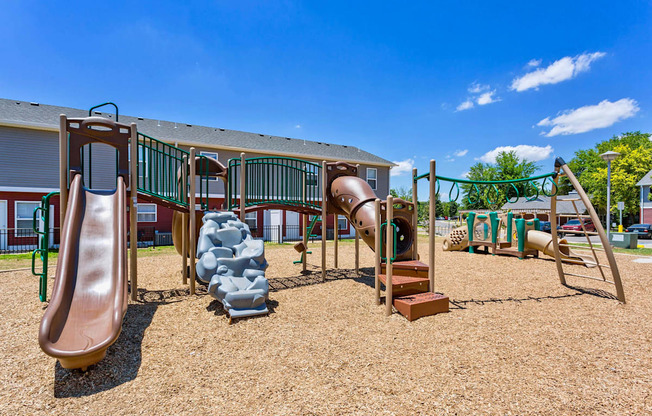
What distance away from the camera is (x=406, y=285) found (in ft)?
16.8

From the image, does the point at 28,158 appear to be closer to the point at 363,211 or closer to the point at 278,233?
the point at 278,233

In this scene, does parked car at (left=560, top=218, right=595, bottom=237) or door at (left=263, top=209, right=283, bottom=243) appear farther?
A: parked car at (left=560, top=218, right=595, bottom=237)

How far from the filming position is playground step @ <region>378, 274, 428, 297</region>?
5.05 m

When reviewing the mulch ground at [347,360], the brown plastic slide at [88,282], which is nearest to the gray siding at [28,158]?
the mulch ground at [347,360]

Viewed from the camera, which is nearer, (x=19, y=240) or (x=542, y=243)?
(x=542, y=243)

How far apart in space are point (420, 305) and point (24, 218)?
1794 cm

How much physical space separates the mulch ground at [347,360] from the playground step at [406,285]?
524 mm

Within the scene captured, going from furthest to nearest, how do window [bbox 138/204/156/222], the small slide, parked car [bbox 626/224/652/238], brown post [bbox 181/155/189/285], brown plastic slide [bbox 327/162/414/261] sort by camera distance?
parked car [bbox 626/224/652/238], window [bbox 138/204/156/222], the small slide, brown post [bbox 181/155/189/285], brown plastic slide [bbox 327/162/414/261]

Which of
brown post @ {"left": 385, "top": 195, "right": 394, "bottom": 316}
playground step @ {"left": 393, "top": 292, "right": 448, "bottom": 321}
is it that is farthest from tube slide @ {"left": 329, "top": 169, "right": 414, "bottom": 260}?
playground step @ {"left": 393, "top": 292, "right": 448, "bottom": 321}

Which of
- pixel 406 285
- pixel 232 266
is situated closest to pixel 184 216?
pixel 232 266

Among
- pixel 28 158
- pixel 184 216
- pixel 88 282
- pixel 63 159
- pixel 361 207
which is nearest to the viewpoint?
pixel 88 282

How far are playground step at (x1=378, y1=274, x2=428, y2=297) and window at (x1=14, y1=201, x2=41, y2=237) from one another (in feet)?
55.3

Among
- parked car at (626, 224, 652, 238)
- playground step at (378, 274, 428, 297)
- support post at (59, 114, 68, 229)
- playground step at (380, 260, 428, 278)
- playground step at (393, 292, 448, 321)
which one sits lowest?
parked car at (626, 224, 652, 238)

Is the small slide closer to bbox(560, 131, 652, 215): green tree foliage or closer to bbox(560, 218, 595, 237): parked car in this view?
bbox(560, 218, 595, 237): parked car
